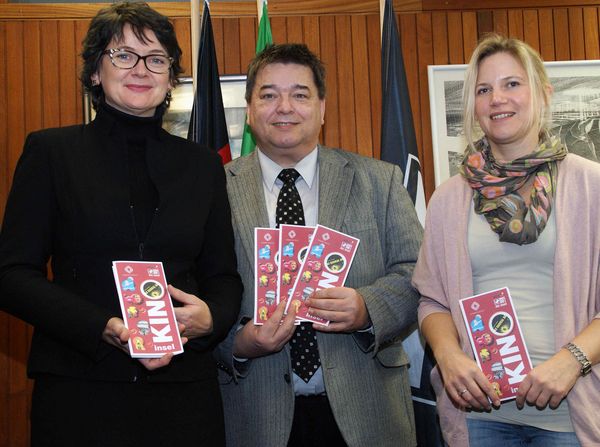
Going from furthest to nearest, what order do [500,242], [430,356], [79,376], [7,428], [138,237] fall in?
[7,428], [430,356], [500,242], [138,237], [79,376]

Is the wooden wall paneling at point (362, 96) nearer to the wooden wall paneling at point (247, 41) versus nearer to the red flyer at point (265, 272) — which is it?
the wooden wall paneling at point (247, 41)

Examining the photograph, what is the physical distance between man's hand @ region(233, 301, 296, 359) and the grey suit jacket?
16 cm

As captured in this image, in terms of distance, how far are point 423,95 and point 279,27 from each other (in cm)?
123

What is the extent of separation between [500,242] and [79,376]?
1.52m

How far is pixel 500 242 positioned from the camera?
8.41ft

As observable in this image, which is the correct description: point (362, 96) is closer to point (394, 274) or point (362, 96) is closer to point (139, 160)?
point (394, 274)

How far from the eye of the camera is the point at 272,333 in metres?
2.68

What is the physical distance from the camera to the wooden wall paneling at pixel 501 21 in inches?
217

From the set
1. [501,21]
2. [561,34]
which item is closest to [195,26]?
[501,21]

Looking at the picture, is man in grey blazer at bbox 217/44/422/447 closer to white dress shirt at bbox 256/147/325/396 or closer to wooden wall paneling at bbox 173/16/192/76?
white dress shirt at bbox 256/147/325/396

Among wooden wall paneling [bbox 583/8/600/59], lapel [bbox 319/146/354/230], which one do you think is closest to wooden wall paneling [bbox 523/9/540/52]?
wooden wall paneling [bbox 583/8/600/59]

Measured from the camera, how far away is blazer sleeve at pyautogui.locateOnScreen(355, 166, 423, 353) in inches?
113

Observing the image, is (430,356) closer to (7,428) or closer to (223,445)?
(223,445)

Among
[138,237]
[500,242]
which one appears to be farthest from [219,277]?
[500,242]
